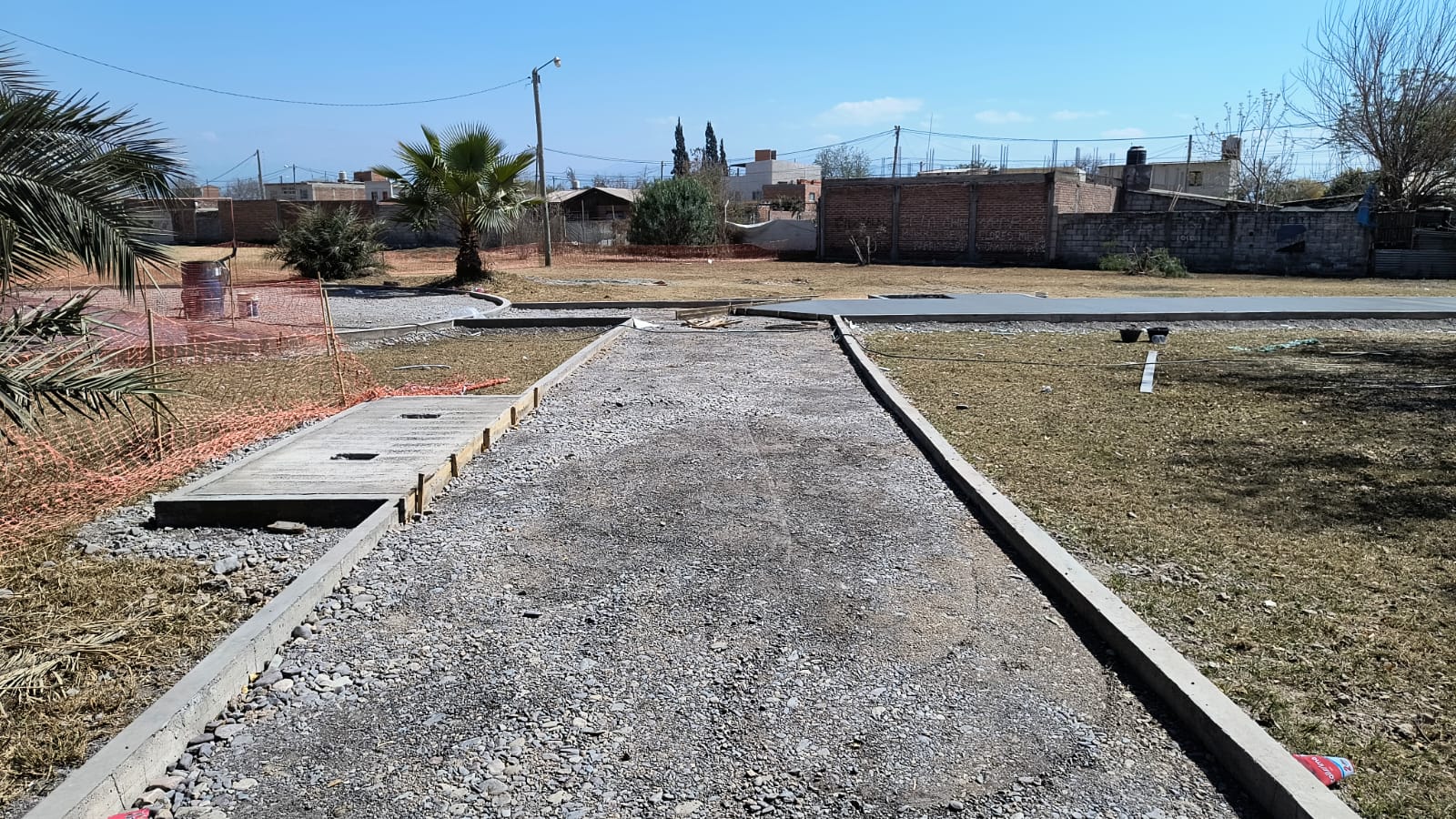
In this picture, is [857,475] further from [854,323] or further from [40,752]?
[854,323]

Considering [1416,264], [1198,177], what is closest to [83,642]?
[1416,264]

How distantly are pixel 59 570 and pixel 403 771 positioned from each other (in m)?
2.71

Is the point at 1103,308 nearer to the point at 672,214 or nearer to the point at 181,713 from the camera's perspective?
the point at 181,713

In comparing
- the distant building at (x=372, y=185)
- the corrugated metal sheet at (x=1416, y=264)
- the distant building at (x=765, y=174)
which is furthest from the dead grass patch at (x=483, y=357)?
the distant building at (x=765, y=174)

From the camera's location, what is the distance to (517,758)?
3.23 meters

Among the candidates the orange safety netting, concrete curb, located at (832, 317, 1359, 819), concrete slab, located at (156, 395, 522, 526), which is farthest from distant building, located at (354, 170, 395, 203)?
concrete curb, located at (832, 317, 1359, 819)

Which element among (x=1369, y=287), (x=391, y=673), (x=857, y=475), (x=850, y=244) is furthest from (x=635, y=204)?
(x=391, y=673)

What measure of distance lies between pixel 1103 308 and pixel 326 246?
1828 centimetres

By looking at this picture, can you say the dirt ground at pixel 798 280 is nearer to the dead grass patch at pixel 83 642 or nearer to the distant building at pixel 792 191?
the dead grass patch at pixel 83 642

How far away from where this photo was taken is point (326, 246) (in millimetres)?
25078

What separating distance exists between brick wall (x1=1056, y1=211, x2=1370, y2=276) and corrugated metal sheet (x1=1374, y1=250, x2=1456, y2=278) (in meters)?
0.46

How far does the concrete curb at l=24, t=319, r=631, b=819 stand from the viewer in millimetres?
2877

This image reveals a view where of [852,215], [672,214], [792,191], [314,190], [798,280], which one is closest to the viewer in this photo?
[798,280]

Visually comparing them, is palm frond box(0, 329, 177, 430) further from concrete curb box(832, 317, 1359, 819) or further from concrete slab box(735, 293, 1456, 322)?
concrete slab box(735, 293, 1456, 322)
